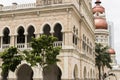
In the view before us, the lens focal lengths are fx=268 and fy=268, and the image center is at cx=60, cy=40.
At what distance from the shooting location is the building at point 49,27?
24.1 meters

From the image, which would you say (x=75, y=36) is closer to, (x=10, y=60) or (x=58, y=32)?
(x=58, y=32)

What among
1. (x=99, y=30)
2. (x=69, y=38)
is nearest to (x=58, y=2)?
(x=69, y=38)

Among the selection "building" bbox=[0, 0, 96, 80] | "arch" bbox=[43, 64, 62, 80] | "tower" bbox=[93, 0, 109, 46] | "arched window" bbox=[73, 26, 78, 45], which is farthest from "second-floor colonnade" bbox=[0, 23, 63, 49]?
"tower" bbox=[93, 0, 109, 46]

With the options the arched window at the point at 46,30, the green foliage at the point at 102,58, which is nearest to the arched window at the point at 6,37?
the arched window at the point at 46,30

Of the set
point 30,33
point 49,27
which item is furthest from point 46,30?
point 30,33

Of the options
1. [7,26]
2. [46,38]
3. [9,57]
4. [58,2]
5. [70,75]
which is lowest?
[70,75]

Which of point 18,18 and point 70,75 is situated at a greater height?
point 18,18

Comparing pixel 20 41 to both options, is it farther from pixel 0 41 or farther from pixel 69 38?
pixel 69 38

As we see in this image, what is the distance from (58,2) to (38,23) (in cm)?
276

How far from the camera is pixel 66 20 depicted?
24.2 metres

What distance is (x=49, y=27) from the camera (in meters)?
26.0

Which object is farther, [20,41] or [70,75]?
[20,41]

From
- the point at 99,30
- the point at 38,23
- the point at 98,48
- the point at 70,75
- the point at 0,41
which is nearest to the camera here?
the point at 70,75

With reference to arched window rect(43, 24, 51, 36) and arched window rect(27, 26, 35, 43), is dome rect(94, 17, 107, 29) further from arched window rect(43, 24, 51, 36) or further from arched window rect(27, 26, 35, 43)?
arched window rect(43, 24, 51, 36)
